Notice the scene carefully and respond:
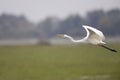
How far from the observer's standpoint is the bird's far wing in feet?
20.7

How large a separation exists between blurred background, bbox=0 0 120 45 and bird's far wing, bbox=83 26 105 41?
134cm

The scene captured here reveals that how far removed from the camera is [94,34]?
6453mm

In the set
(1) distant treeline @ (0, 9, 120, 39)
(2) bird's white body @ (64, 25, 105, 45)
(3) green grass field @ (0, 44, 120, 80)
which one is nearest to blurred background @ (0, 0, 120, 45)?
(1) distant treeline @ (0, 9, 120, 39)

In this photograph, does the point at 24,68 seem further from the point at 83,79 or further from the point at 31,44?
the point at 83,79

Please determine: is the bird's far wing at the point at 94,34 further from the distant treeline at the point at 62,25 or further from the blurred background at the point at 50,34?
the distant treeline at the point at 62,25

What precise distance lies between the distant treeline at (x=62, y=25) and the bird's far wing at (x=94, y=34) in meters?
1.39

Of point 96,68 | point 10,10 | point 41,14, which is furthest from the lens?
point 96,68

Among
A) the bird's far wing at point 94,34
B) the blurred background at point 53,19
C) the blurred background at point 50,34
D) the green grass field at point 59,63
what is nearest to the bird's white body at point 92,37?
the bird's far wing at point 94,34

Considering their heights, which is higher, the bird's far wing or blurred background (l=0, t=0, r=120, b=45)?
blurred background (l=0, t=0, r=120, b=45)

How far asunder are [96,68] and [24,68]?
124 cm

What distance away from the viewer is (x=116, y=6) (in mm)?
8375

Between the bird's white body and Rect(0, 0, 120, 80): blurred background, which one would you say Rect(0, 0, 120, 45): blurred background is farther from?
the bird's white body

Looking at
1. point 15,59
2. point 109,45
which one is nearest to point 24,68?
point 15,59

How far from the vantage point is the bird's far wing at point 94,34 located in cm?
630
